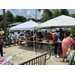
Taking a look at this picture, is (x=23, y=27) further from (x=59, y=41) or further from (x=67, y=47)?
(x=67, y=47)

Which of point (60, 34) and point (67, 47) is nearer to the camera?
point (67, 47)

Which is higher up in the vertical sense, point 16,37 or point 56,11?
point 56,11

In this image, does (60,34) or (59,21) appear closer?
(60,34)

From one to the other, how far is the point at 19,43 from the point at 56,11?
36.6 meters

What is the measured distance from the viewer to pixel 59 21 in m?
5.22

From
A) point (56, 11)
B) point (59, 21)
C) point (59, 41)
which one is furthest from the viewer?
point (56, 11)

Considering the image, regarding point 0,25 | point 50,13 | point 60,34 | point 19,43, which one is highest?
point 50,13

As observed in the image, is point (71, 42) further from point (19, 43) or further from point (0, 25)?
point (0, 25)

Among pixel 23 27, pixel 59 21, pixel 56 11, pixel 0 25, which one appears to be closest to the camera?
pixel 59 21

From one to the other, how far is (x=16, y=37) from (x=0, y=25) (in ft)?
93.8
